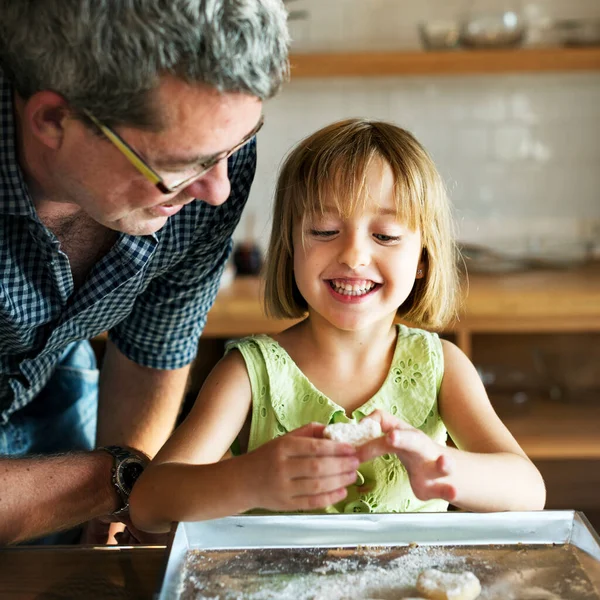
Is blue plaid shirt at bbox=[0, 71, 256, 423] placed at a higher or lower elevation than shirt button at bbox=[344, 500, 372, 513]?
higher

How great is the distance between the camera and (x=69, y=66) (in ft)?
3.72

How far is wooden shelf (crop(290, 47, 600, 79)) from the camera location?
3.17 metres

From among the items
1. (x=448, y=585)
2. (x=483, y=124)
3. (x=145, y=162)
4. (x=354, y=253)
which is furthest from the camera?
(x=483, y=124)

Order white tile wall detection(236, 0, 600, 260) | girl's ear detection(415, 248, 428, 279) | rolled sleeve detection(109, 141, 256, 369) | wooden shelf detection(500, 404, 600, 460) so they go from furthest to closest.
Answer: white tile wall detection(236, 0, 600, 260) < wooden shelf detection(500, 404, 600, 460) < rolled sleeve detection(109, 141, 256, 369) < girl's ear detection(415, 248, 428, 279)

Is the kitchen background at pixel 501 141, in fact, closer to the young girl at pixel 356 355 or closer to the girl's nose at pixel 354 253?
the young girl at pixel 356 355

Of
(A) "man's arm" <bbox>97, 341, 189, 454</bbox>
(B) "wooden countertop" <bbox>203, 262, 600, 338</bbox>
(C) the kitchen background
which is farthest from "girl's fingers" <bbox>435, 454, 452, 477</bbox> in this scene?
(C) the kitchen background

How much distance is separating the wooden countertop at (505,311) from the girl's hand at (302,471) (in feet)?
5.87

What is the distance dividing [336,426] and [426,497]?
138 mm

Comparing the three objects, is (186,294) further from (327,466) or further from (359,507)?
(327,466)

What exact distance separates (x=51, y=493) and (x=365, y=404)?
0.50m

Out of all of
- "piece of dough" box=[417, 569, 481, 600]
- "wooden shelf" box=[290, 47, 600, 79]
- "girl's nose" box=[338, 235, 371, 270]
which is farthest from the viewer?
"wooden shelf" box=[290, 47, 600, 79]

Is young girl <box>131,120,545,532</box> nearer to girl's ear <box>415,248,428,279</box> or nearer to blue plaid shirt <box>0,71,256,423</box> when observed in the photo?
girl's ear <box>415,248,428,279</box>

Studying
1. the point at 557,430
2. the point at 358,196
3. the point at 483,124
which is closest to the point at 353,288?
the point at 358,196

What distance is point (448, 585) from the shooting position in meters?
0.95
